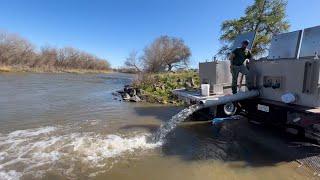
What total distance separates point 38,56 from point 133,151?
226 ft

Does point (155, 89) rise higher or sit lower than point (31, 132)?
higher

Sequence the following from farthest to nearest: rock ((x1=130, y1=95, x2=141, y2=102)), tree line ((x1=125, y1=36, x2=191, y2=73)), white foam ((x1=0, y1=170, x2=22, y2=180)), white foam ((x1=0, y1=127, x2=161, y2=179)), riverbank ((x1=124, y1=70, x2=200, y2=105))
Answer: tree line ((x1=125, y1=36, x2=191, y2=73))
rock ((x1=130, y1=95, x2=141, y2=102))
riverbank ((x1=124, y1=70, x2=200, y2=105))
white foam ((x1=0, y1=127, x2=161, y2=179))
white foam ((x1=0, y1=170, x2=22, y2=180))

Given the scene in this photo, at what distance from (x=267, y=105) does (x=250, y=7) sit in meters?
19.6

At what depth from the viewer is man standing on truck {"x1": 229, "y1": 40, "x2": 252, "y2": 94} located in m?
8.14

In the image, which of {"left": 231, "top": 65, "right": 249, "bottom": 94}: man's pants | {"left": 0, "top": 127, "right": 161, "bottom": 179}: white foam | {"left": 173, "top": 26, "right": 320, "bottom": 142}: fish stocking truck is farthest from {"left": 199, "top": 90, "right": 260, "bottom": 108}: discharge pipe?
{"left": 0, "top": 127, "right": 161, "bottom": 179}: white foam

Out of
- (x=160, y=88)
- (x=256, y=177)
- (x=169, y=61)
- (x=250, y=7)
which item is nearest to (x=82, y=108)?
(x=160, y=88)

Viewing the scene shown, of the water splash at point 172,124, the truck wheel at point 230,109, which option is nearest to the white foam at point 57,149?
the water splash at point 172,124

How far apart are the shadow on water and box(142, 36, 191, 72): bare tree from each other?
78.9ft

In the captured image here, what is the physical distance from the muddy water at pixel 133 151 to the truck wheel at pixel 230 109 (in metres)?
0.59

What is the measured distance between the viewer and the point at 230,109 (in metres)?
8.30

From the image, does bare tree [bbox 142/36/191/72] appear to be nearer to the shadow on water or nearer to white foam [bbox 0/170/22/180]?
the shadow on water

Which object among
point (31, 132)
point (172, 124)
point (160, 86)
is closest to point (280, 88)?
point (172, 124)

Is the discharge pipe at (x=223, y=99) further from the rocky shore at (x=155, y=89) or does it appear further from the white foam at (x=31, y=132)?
the rocky shore at (x=155, y=89)

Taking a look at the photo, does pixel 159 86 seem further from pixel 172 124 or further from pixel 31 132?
pixel 31 132
